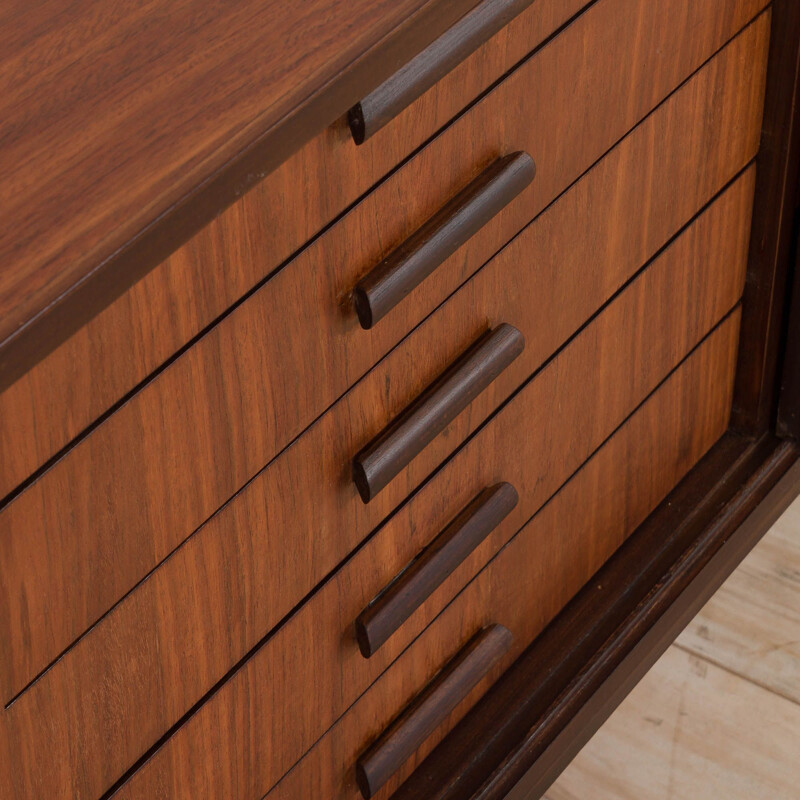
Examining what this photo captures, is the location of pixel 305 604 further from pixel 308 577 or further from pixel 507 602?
pixel 507 602

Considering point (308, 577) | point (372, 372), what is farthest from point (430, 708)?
point (372, 372)

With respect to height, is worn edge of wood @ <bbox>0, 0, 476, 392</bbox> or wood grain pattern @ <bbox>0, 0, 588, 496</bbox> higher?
worn edge of wood @ <bbox>0, 0, 476, 392</bbox>

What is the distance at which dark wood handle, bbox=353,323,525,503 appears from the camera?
97 centimetres

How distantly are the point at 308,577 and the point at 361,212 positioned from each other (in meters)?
0.26

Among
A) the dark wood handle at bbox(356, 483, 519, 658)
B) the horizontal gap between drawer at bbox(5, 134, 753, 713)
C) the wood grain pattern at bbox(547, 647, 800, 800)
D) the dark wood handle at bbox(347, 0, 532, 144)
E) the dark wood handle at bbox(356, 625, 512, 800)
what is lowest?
the wood grain pattern at bbox(547, 647, 800, 800)

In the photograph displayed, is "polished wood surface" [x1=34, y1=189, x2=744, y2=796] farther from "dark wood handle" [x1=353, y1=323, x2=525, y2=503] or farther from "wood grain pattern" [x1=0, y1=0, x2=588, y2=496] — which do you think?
"wood grain pattern" [x1=0, y1=0, x2=588, y2=496]

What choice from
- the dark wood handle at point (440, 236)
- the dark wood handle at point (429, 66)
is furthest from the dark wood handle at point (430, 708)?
the dark wood handle at point (429, 66)

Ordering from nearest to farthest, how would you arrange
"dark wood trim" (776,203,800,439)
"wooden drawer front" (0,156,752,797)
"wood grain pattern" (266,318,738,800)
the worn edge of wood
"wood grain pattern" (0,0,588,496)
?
the worn edge of wood → "wood grain pattern" (0,0,588,496) → "wooden drawer front" (0,156,752,797) → "wood grain pattern" (266,318,738,800) → "dark wood trim" (776,203,800,439)

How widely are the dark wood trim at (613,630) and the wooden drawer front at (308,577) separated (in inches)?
7.3

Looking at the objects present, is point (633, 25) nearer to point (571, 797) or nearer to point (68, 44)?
point (68, 44)

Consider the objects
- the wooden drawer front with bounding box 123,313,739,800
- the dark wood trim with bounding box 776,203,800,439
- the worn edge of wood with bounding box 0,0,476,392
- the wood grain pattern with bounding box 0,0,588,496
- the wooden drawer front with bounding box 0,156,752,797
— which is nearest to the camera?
the worn edge of wood with bounding box 0,0,476,392

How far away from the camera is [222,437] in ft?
2.77

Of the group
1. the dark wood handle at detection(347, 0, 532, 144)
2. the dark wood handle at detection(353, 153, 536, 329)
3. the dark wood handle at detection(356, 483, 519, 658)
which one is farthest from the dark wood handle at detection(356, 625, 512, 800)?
the dark wood handle at detection(347, 0, 532, 144)

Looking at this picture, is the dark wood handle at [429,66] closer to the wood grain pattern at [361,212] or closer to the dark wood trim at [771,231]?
the wood grain pattern at [361,212]
